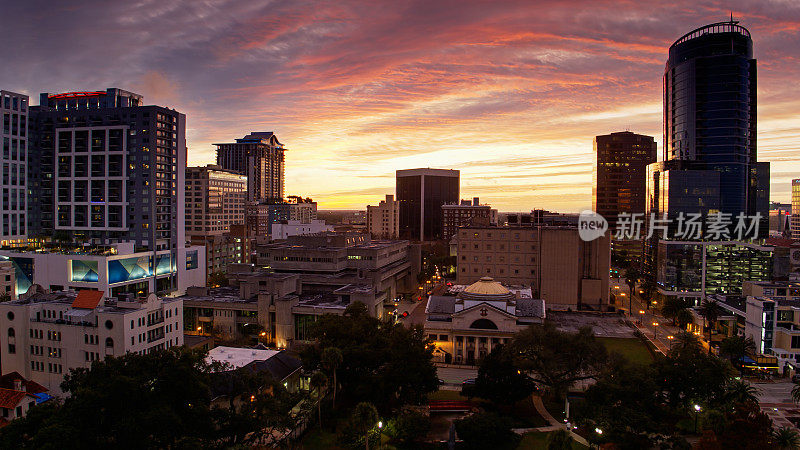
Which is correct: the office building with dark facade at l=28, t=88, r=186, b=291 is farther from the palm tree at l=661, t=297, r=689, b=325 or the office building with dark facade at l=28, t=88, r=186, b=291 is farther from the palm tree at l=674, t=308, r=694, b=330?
the palm tree at l=674, t=308, r=694, b=330

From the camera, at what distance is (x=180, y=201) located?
400 ft

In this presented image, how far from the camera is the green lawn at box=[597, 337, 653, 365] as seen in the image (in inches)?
2874

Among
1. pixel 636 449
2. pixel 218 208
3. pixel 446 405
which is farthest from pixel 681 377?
pixel 218 208

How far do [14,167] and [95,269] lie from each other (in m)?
40.4

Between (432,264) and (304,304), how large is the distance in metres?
75.8

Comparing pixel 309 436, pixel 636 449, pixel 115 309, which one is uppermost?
pixel 115 309

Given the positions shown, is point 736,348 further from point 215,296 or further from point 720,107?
point 720,107

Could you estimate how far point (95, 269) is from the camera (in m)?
101

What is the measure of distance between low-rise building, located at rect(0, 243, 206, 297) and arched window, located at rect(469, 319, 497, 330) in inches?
3008

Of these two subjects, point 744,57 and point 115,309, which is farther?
point 744,57

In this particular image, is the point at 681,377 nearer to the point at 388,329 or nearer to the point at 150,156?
the point at 388,329

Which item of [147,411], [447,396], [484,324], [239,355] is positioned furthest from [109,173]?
[447,396]

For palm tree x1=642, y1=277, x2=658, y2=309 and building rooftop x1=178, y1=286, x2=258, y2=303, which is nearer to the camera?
building rooftop x1=178, y1=286, x2=258, y2=303

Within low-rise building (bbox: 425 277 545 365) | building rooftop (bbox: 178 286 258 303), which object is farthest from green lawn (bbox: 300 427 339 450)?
building rooftop (bbox: 178 286 258 303)
